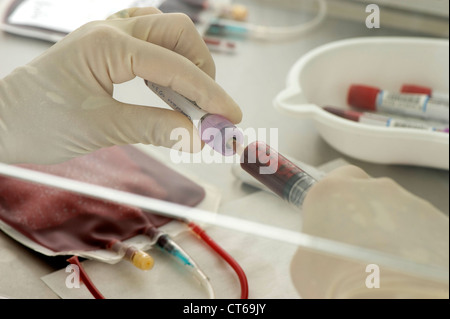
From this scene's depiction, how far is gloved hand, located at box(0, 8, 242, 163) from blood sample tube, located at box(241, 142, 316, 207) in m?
0.06

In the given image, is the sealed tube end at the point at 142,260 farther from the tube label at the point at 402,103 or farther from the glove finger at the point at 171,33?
the tube label at the point at 402,103

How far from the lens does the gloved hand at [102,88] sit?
0.62m

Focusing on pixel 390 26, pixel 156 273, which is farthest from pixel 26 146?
pixel 390 26

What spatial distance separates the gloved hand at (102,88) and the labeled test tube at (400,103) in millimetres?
389

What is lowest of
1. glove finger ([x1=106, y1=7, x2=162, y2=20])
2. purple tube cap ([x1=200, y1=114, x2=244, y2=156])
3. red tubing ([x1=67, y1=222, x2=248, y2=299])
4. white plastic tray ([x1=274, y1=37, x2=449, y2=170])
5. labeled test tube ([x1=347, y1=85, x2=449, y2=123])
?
red tubing ([x1=67, y1=222, x2=248, y2=299])

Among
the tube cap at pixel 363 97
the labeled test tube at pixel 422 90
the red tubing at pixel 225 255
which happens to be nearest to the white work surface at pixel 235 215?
the red tubing at pixel 225 255

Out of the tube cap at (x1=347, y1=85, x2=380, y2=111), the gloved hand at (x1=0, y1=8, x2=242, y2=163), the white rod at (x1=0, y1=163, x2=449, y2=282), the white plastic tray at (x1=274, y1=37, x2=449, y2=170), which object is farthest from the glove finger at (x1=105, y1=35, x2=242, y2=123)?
the tube cap at (x1=347, y1=85, x2=380, y2=111)

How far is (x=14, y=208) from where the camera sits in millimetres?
743

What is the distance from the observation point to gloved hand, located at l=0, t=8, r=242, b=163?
617mm

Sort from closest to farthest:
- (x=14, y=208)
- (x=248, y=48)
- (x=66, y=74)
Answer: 1. (x=66, y=74)
2. (x=14, y=208)
3. (x=248, y=48)

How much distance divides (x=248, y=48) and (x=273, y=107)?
0.28m

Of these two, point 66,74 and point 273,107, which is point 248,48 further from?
point 66,74

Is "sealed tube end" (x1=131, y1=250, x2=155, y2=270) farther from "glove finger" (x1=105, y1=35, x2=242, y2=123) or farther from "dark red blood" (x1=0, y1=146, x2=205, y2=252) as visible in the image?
"glove finger" (x1=105, y1=35, x2=242, y2=123)

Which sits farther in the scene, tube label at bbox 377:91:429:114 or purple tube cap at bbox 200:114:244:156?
tube label at bbox 377:91:429:114
